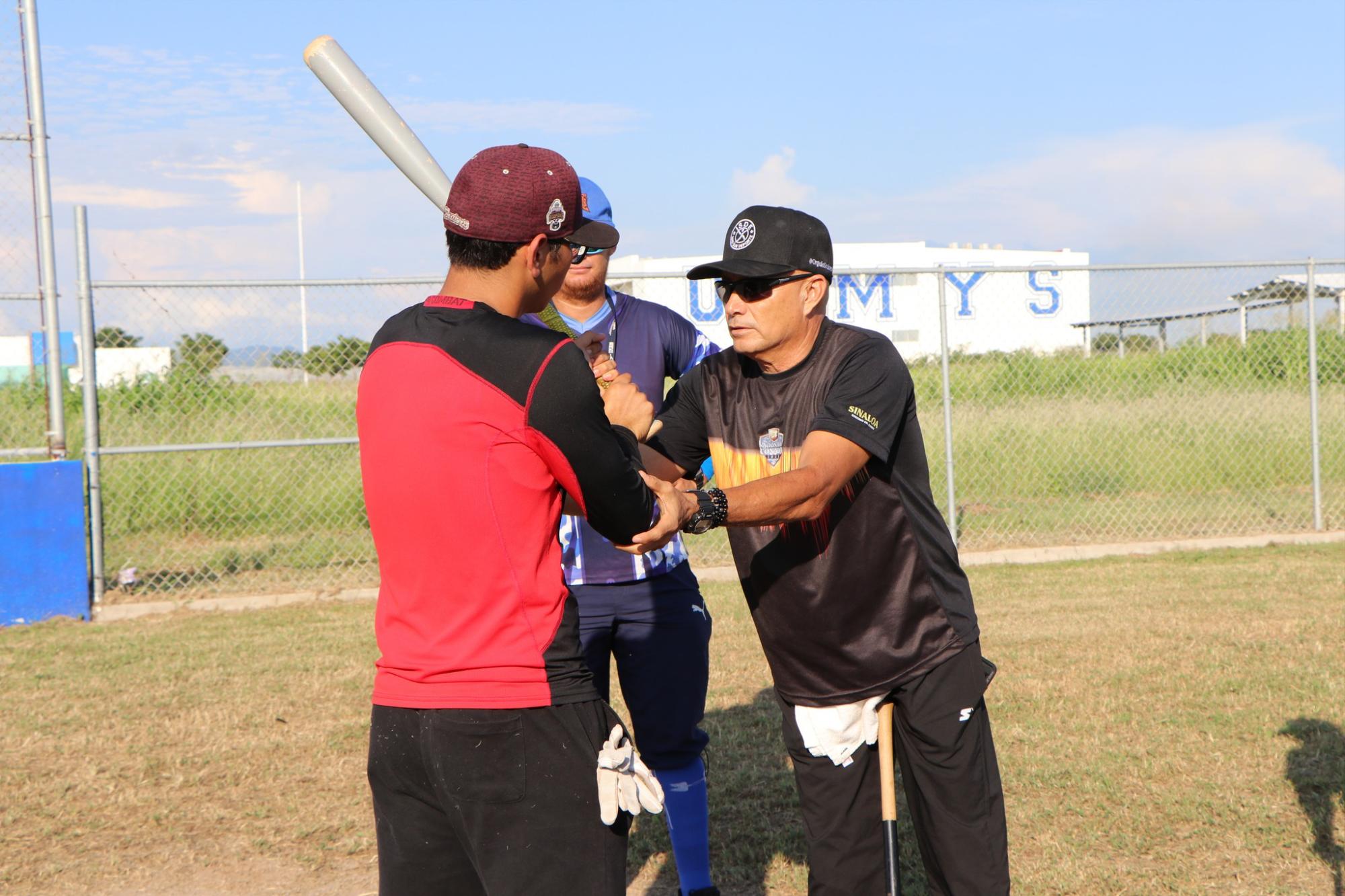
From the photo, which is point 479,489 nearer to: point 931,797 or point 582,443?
point 582,443

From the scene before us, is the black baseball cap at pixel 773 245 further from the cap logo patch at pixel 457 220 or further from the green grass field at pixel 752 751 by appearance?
the green grass field at pixel 752 751

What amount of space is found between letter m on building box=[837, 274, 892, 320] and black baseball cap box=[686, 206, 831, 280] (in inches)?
285

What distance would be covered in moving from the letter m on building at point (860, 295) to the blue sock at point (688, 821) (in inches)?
264

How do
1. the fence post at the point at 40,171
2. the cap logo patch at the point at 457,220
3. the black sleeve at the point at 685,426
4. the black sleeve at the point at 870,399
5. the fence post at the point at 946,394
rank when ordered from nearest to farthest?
the cap logo patch at the point at 457,220 → the black sleeve at the point at 870,399 → the black sleeve at the point at 685,426 → the fence post at the point at 40,171 → the fence post at the point at 946,394

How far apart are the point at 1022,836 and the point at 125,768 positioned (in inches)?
165

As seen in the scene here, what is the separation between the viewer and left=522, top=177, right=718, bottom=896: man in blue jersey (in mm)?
3998

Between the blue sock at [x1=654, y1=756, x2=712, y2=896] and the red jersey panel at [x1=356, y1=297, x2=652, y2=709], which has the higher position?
the red jersey panel at [x1=356, y1=297, x2=652, y2=709]

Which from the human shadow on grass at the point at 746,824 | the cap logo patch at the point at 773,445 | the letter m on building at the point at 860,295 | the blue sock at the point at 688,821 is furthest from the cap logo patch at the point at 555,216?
the letter m on building at the point at 860,295

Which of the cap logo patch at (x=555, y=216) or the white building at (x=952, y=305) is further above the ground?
the white building at (x=952, y=305)

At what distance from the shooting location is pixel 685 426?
3375 millimetres

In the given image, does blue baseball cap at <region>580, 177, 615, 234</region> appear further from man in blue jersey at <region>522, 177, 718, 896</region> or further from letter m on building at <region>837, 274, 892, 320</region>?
letter m on building at <region>837, 274, 892, 320</region>

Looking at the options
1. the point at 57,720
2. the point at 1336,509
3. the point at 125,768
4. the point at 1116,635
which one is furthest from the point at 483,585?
the point at 1336,509

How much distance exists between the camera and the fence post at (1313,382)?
10.5 m

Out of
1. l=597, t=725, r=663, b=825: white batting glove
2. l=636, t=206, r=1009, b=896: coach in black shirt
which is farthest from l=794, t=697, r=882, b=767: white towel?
l=597, t=725, r=663, b=825: white batting glove
